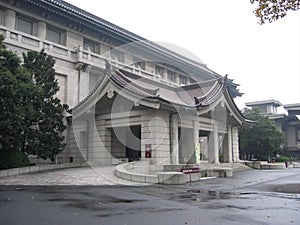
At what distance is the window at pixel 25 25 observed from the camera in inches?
909

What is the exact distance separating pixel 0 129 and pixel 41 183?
4521mm

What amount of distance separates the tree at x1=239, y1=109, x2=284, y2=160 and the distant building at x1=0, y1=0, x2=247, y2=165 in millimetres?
9531

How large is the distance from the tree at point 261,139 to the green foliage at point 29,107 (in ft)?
74.5

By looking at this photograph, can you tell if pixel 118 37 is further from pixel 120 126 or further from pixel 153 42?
pixel 120 126

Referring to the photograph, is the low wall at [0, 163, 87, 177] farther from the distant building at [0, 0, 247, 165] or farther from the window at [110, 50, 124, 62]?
the window at [110, 50, 124, 62]

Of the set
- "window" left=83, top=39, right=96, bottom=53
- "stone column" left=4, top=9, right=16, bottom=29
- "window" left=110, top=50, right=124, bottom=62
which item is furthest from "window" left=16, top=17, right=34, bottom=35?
"window" left=110, top=50, right=124, bottom=62

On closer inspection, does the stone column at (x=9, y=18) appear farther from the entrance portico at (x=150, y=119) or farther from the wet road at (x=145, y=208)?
the wet road at (x=145, y=208)

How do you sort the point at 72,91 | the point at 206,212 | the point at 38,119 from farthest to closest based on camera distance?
the point at 72,91, the point at 38,119, the point at 206,212

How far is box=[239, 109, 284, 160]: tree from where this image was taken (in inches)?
1385

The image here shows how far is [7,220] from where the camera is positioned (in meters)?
6.02

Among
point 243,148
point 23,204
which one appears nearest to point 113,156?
point 23,204

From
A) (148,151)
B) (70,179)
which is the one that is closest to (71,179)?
(70,179)

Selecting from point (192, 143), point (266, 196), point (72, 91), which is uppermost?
point (72, 91)

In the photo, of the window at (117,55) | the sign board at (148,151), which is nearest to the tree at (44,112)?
the sign board at (148,151)
